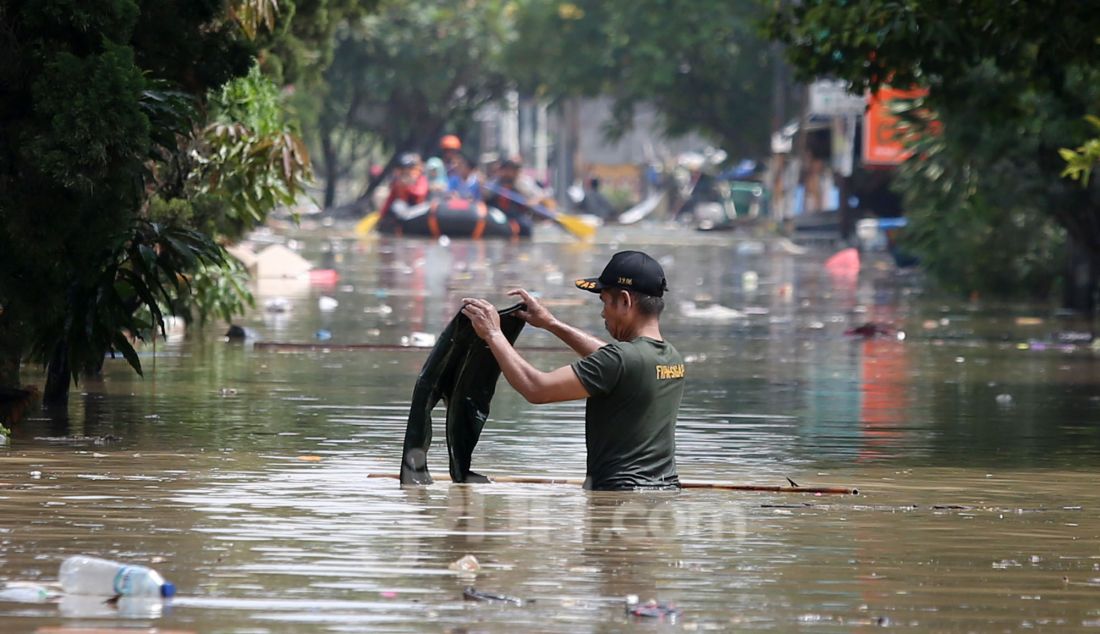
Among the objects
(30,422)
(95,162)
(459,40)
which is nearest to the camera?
(95,162)

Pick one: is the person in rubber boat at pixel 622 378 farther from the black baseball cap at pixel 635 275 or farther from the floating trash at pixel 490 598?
the floating trash at pixel 490 598

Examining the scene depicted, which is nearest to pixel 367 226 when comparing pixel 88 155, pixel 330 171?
pixel 330 171

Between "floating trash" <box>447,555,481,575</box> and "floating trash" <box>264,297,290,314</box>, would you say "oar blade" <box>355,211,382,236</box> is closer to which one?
"floating trash" <box>264,297,290,314</box>

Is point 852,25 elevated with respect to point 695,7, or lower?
lower

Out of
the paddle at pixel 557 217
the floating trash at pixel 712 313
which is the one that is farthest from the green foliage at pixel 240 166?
the paddle at pixel 557 217

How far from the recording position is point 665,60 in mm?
62031

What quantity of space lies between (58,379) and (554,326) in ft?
14.1

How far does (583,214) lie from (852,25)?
62822mm

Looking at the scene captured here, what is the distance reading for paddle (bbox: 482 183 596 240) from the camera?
51.6 meters

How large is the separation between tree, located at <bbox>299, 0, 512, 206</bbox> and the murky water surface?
52903mm

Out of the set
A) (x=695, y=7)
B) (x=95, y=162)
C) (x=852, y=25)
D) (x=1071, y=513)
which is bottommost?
(x=1071, y=513)

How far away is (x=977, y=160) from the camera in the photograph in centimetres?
2523

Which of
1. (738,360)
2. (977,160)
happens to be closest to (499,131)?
(977,160)

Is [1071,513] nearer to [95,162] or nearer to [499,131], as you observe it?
[95,162]
